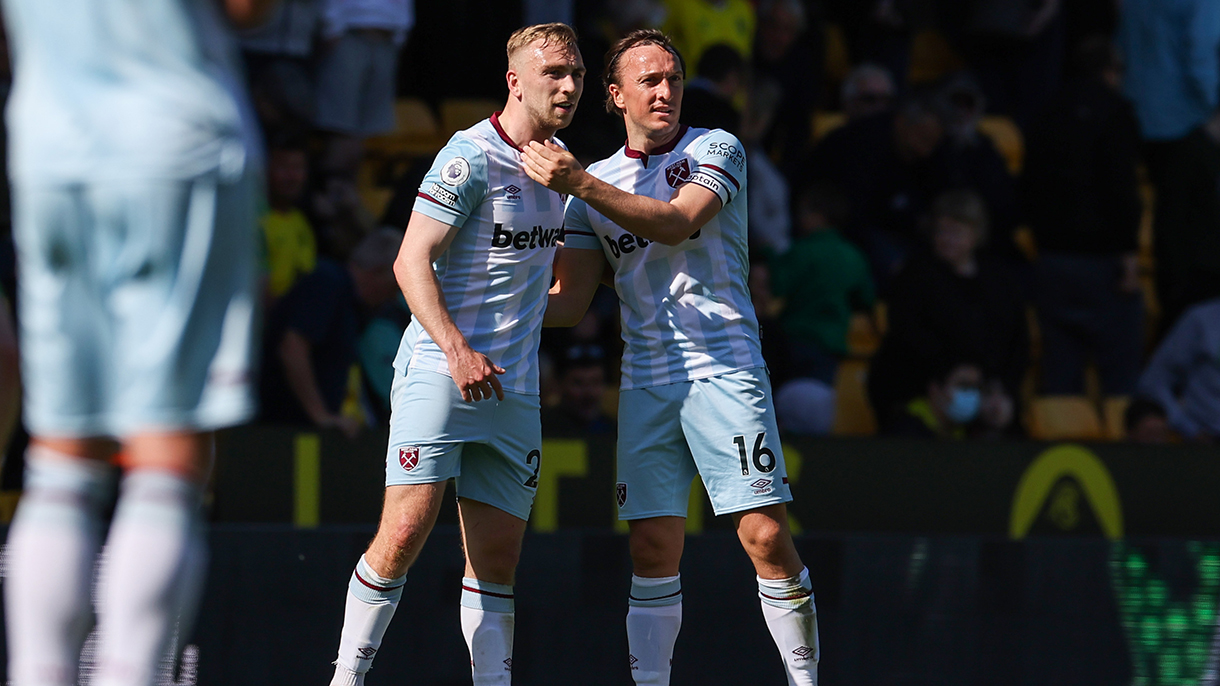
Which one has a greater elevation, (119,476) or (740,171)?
(740,171)

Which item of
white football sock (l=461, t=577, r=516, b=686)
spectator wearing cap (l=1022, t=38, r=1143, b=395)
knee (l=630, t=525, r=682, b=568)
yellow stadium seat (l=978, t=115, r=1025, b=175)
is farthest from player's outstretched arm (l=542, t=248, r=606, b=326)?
yellow stadium seat (l=978, t=115, r=1025, b=175)

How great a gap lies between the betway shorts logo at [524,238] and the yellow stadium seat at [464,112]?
478 centimetres

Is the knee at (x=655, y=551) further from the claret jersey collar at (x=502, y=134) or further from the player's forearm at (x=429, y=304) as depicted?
the claret jersey collar at (x=502, y=134)

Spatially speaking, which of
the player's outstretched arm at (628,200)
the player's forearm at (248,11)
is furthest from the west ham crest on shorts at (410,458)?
the player's forearm at (248,11)

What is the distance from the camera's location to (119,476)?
19.8 feet

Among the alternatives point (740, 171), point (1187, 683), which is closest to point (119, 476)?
point (740, 171)

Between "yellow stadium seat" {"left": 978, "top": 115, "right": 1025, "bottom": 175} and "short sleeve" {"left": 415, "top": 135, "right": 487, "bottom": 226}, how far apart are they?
6.55m

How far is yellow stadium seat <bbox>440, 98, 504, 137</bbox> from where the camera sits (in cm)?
907

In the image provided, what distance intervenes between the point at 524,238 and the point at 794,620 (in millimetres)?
1407

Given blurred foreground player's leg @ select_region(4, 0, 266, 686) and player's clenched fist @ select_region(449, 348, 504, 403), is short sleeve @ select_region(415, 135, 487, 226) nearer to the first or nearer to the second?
player's clenched fist @ select_region(449, 348, 504, 403)

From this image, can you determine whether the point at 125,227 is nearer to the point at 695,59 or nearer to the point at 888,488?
the point at 888,488

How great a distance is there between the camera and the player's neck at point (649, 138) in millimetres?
4543

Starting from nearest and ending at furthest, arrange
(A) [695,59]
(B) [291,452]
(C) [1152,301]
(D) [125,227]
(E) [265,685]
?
(D) [125,227] < (E) [265,685] < (B) [291,452] < (A) [695,59] < (C) [1152,301]

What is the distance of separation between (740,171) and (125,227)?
2318 mm
